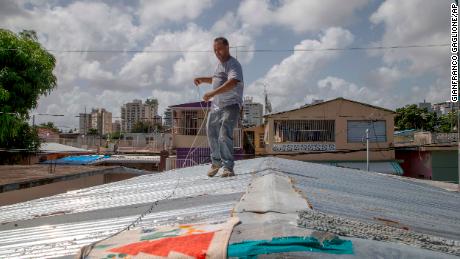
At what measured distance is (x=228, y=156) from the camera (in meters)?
4.75

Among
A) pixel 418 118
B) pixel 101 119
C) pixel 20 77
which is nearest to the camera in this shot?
pixel 20 77

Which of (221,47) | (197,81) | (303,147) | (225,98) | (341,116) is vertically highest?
(341,116)

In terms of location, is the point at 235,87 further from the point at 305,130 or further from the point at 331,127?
the point at 331,127

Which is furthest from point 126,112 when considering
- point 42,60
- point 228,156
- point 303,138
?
point 228,156

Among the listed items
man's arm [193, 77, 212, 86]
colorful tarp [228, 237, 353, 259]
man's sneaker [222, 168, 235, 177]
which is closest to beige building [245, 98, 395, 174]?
man's arm [193, 77, 212, 86]

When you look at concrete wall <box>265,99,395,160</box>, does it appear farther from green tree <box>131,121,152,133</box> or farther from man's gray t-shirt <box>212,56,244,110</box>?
green tree <box>131,121,152,133</box>

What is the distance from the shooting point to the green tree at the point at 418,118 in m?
44.1

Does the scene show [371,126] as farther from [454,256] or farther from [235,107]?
[454,256]

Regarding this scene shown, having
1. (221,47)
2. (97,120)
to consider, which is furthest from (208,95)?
(97,120)

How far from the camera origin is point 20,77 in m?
16.5

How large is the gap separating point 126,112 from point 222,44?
8329 cm

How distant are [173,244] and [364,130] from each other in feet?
90.6

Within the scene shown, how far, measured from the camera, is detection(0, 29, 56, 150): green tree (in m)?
16.1

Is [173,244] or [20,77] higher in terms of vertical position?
[20,77]
